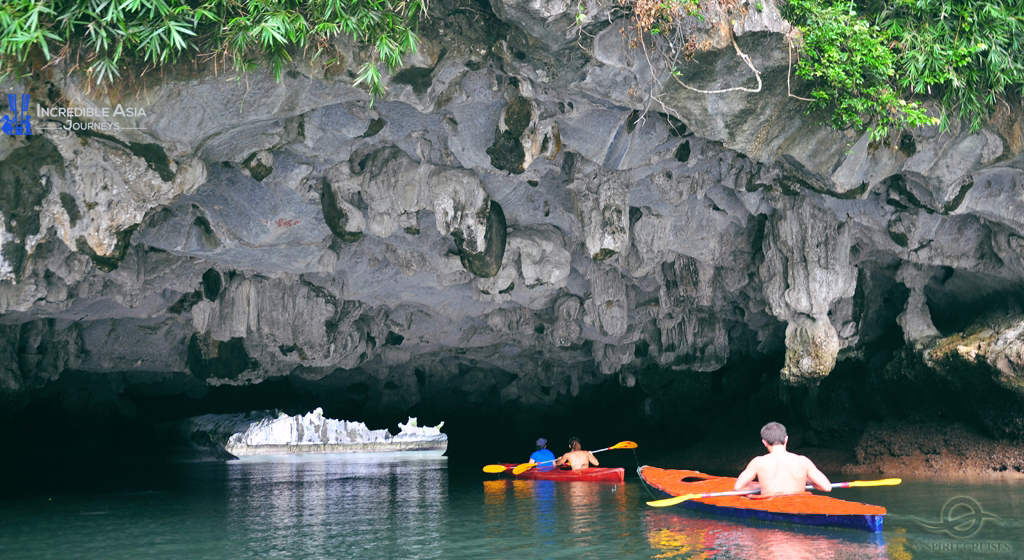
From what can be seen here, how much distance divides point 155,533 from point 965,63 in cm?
1129

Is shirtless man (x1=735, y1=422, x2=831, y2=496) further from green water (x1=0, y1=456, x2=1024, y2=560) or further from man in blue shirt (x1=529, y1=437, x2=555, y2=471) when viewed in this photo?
man in blue shirt (x1=529, y1=437, x2=555, y2=471)

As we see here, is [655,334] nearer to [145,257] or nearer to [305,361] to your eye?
[305,361]

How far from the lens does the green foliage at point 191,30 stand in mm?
6379

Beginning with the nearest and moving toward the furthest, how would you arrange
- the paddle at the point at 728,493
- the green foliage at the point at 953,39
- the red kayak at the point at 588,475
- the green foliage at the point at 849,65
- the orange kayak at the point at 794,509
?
the orange kayak at the point at 794,509, the paddle at the point at 728,493, the green foliage at the point at 849,65, the green foliage at the point at 953,39, the red kayak at the point at 588,475

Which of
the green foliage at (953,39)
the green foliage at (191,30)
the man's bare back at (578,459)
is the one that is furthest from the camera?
the man's bare back at (578,459)

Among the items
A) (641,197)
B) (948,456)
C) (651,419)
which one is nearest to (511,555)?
(641,197)

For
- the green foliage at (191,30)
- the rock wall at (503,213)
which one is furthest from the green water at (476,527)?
the green foliage at (191,30)

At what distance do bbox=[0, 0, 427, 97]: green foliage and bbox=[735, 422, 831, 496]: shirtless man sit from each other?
217 inches

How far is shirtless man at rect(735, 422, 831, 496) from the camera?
7574mm

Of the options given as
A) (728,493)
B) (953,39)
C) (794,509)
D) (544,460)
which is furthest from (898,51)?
(544,460)

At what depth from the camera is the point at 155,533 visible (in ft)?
29.2

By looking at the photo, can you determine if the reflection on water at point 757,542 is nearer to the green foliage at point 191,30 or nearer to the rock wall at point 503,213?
the rock wall at point 503,213

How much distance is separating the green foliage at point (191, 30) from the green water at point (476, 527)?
16.0 feet

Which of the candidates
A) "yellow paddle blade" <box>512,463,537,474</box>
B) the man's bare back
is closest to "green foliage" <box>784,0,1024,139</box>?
the man's bare back
